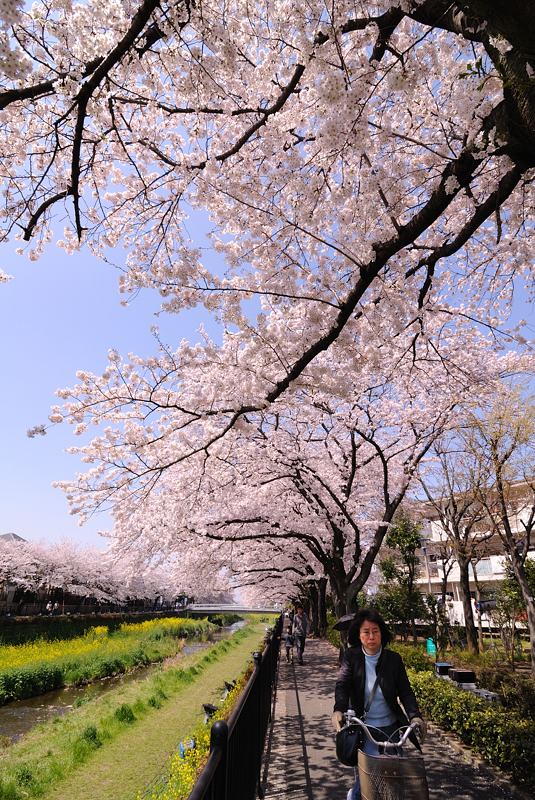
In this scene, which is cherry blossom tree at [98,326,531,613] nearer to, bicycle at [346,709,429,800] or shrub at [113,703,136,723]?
shrub at [113,703,136,723]

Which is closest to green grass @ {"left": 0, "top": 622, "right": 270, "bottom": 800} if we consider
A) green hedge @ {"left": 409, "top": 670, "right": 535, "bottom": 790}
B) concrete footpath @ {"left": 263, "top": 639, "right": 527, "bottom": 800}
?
concrete footpath @ {"left": 263, "top": 639, "right": 527, "bottom": 800}

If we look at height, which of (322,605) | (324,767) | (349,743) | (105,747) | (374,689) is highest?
(374,689)

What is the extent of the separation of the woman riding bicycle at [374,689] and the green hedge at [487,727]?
8.76 feet

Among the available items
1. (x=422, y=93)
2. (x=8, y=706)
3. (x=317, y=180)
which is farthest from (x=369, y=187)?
(x=8, y=706)

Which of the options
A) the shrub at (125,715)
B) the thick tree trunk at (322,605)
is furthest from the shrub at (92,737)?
the thick tree trunk at (322,605)

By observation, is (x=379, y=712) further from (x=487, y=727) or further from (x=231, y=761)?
(x=487, y=727)

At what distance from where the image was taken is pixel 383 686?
3125 mm

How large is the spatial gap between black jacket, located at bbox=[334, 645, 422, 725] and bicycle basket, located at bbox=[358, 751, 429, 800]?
0.65 m

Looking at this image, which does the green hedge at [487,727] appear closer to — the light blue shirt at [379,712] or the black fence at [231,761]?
the light blue shirt at [379,712]

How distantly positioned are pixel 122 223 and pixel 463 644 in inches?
774

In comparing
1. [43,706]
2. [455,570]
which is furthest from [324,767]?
[455,570]

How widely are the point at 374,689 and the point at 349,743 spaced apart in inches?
13.9

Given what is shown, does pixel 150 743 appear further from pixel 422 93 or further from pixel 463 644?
pixel 463 644

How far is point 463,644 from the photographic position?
18625 mm
